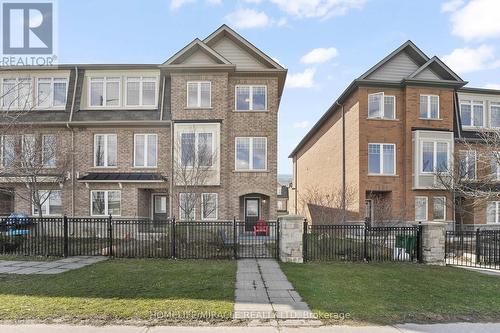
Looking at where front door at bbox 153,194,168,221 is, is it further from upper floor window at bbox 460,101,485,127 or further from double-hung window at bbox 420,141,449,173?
upper floor window at bbox 460,101,485,127

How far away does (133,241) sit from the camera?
12750 millimetres

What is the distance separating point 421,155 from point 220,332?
18956 mm

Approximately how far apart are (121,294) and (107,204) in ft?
44.6

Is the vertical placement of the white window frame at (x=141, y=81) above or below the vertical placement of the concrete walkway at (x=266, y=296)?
above

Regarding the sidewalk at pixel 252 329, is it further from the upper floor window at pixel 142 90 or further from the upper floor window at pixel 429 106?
the upper floor window at pixel 429 106

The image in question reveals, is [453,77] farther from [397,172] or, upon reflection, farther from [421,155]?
[397,172]

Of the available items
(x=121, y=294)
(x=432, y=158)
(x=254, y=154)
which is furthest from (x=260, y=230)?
(x=432, y=158)

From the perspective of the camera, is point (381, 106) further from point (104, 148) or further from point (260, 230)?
point (104, 148)

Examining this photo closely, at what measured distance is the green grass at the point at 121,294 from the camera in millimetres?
5684

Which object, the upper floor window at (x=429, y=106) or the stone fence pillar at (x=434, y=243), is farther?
the upper floor window at (x=429, y=106)

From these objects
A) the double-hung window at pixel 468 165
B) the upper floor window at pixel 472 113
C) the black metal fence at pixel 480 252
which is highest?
the upper floor window at pixel 472 113

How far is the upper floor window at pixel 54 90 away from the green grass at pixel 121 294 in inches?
564

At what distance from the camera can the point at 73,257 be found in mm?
11617

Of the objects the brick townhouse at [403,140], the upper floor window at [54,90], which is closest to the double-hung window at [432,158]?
the brick townhouse at [403,140]
